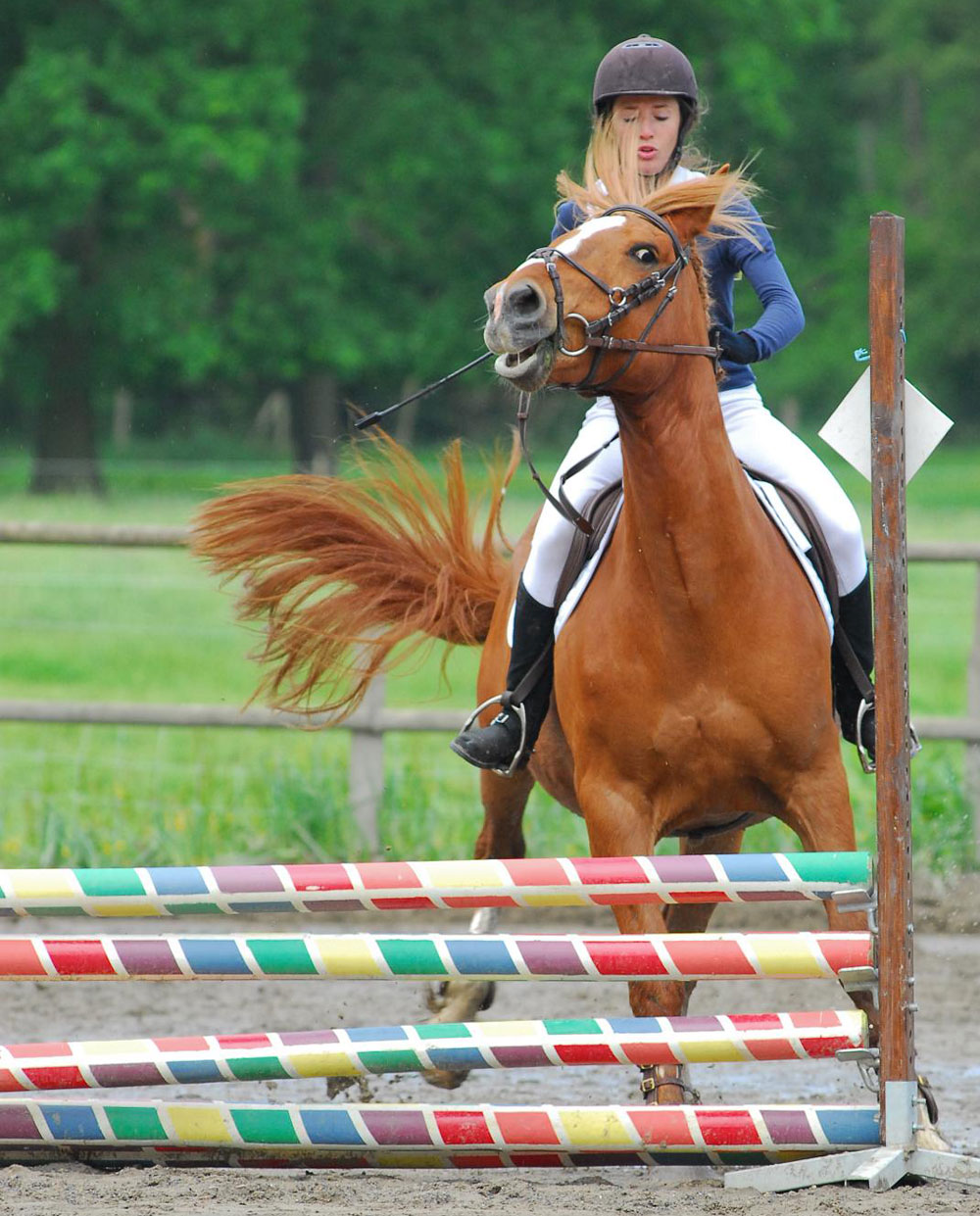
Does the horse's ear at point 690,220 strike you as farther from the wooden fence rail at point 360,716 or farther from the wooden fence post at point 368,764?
the wooden fence post at point 368,764

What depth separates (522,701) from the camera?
451 centimetres

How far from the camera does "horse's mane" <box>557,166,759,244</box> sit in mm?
3822

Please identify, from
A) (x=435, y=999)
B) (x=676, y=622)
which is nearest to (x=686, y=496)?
(x=676, y=622)

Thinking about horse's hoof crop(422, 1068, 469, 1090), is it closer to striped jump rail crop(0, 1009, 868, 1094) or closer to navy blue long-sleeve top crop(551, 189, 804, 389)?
striped jump rail crop(0, 1009, 868, 1094)

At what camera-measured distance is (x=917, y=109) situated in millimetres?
49500

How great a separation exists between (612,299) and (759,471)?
90 cm

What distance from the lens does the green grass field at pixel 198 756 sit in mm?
7246

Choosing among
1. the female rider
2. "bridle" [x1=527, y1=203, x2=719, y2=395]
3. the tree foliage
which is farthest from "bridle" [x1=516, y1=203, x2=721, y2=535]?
the tree foliage

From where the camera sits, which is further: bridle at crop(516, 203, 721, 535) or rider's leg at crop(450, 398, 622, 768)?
rider's leg at crop(450, 398, 622, 768)

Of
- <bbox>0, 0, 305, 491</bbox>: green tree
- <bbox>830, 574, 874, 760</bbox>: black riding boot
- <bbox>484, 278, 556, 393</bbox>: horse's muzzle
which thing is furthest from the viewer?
<bbox>0, 0, 305, 491</bbox>: green tree

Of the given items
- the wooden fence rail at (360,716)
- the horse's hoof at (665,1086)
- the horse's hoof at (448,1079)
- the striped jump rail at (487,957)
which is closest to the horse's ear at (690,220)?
the striped jump rail at (487,957)

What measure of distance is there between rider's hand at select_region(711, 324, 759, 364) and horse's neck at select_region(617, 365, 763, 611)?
0.36 feet

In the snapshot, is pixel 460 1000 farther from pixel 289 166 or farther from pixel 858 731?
pixel 289 166

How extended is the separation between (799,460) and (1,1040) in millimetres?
2993
